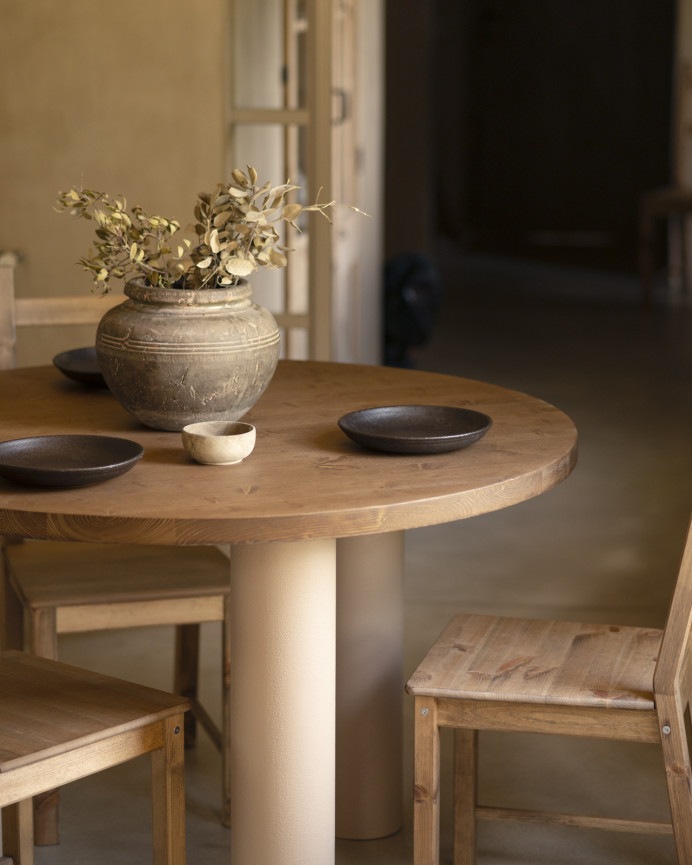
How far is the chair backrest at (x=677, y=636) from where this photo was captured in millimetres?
1618

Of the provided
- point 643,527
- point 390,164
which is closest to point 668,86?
point 390,164

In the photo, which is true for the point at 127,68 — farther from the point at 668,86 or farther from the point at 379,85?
the point at 668,86

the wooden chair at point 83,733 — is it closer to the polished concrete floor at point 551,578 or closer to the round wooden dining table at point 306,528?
the round wooden dining table at point 306,528

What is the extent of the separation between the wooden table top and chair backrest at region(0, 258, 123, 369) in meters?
0.36

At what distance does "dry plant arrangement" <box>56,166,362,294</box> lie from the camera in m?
1.78

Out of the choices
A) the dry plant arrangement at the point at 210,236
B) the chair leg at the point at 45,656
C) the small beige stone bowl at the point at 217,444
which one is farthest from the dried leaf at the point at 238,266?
the chair leg at the point at 45,656

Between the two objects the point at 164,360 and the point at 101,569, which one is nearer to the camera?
the point at 164,360

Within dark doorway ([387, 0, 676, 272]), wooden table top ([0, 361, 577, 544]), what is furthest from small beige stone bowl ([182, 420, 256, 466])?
dark doorway ([387, 0, 676, 272])

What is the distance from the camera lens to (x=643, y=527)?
3.91 metres

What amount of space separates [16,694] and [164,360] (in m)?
0.52

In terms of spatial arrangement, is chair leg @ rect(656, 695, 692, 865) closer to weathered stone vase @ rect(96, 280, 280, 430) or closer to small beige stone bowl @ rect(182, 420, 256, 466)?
small beige stone bowl @ rect(182, 420, 256, 466)

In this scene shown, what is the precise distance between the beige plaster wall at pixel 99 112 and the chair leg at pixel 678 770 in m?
2.36

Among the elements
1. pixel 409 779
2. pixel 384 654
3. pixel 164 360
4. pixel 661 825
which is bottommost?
pixel 409 779

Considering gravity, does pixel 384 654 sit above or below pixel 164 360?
below
